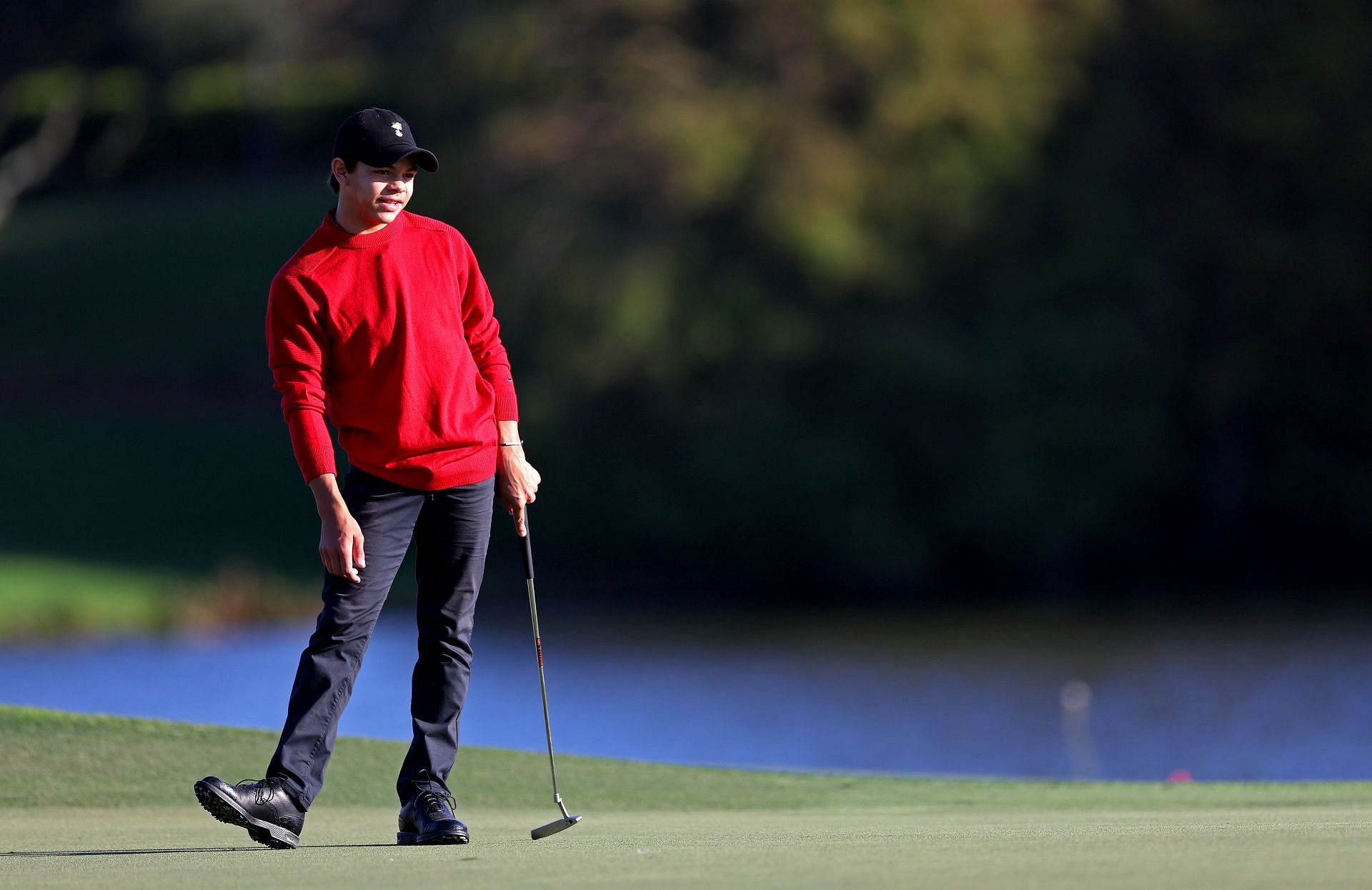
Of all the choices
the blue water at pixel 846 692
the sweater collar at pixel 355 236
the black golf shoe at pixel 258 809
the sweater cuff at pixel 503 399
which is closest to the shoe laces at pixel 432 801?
the black golf shoe at pixel 258 809

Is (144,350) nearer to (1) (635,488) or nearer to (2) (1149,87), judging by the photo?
(1) (635,488)

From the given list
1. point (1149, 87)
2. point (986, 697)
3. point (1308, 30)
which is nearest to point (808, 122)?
point (1149, 87)

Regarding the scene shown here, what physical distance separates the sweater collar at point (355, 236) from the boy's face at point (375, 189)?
0.02 metres

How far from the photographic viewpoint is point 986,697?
15.8 m

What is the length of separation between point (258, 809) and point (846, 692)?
12197 mm

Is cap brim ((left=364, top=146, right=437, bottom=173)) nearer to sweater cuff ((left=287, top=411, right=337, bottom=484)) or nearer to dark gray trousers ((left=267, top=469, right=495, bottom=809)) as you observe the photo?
sweater cuff ((left=287, top=411, right=337, bottom=484))

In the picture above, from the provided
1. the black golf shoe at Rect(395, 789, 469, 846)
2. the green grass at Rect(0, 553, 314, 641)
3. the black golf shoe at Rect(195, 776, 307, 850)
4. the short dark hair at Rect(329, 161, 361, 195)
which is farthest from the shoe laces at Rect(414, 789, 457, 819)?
the green grass at Rect(0, 553, 314, 641)

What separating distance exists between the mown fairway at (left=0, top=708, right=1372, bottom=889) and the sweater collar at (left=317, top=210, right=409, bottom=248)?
4.63ft

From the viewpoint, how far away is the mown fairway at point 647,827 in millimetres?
3781

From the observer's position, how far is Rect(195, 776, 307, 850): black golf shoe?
14.5 feet

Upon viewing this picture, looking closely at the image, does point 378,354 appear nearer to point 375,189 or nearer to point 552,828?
point 375,189

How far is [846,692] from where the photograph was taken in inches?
647

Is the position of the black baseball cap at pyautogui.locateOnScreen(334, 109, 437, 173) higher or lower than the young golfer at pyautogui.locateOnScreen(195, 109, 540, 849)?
higher

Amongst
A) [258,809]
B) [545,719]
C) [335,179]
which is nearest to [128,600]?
[545,719]
